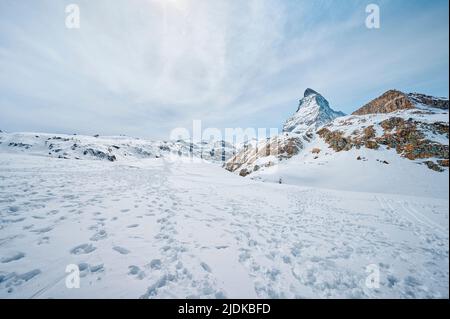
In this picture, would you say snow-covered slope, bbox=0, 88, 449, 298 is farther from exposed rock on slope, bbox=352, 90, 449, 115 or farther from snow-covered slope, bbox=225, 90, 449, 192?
exposed rock on slope, bbox=352, 90, 449, 115

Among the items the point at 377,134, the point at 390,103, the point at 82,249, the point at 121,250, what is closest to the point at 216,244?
the point at 121,250

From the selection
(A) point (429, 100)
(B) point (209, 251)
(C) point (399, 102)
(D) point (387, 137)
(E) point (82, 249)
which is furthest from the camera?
(C) point (399, 102)

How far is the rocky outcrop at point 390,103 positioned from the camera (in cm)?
4794

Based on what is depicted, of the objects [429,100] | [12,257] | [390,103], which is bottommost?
[12,257]

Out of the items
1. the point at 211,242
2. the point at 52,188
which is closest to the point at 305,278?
the point at 211,242

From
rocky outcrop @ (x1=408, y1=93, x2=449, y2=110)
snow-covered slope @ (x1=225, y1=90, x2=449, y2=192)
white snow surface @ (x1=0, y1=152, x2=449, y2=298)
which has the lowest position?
white snow surface @ (x1=0, y1=152, x2=449, y2=298)

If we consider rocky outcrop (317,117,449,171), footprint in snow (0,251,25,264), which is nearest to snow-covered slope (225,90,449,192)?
rocky outcrop (317,117,449,171)

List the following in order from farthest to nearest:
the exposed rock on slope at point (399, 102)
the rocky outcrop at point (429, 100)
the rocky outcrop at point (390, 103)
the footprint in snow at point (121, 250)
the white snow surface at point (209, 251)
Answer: the rocky outcrop at point (390, 103), the exposed rock on slope at point (399, 102), the rocky outcrop at point (429, 100), the footprint in snow at point (121, 250), the white snow surface at point (209, 251)

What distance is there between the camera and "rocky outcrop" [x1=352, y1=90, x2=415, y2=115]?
47.9 metres

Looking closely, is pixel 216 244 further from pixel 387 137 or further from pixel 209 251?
pixel 387 137

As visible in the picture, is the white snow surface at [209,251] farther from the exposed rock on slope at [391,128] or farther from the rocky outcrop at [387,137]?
the rocky outcrop at [387,137]

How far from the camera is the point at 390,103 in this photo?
170 ft

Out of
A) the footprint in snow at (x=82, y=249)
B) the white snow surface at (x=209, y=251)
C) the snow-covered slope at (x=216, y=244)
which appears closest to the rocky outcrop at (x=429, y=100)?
the snow-covered slope at (x=216, y=244)
